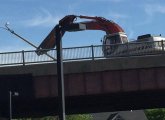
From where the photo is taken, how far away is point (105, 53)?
38281 mm

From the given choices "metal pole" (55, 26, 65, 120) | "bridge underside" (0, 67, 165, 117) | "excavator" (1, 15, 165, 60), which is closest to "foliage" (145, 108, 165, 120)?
"excavator" (1, 15, 165, 60)

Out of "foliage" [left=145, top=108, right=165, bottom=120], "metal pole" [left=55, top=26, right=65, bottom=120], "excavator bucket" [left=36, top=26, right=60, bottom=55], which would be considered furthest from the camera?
"foliage" [left=145, top=108, right=165, bottom=120]

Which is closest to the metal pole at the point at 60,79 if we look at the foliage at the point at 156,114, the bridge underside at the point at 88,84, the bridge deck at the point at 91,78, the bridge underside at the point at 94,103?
the bridge deck at the point at 91,78

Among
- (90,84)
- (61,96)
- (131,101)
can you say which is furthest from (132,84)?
(61,96)

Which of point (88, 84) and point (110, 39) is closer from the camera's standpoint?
point (88, 84)

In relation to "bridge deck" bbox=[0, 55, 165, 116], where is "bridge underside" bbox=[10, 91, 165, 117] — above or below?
below

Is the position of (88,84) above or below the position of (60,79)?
below

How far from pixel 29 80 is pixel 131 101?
9705 mm

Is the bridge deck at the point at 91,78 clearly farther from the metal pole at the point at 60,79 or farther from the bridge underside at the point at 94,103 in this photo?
the metal pole at the point at 60,79

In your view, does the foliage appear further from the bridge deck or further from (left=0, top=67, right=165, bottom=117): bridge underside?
the bridge deck

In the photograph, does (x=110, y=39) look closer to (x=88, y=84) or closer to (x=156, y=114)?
(x=88, y=84)

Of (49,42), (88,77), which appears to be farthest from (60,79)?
(49,42)

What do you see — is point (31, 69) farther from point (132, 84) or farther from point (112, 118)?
point (112, 118)

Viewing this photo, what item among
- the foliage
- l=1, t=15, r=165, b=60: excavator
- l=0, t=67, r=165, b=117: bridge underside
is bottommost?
the foliage
